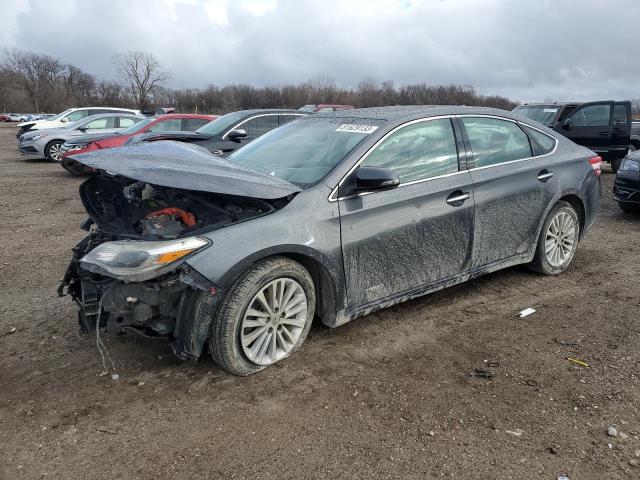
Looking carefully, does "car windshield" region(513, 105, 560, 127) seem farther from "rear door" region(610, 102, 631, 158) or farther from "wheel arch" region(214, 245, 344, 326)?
"wheel arch" region(214, 245, 344, 326)

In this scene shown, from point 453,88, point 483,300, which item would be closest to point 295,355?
point 483,300

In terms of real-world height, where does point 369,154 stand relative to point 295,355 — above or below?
above

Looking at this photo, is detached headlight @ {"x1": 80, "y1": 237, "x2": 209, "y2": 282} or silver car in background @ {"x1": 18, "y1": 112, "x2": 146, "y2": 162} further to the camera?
silver car in background @ {"x1": 18, "y1": 112, "x2": 146, "y2": 162}

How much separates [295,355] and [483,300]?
1.90m

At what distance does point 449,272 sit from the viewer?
161 inches

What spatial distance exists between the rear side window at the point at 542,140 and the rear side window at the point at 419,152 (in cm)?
112

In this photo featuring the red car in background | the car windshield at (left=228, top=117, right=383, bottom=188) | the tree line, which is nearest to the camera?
the car windshield at (left=228, top=117, right=383, bottom=188)

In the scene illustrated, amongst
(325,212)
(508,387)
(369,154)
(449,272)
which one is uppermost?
(369,154)

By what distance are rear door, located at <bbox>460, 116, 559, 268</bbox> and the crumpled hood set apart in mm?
1746

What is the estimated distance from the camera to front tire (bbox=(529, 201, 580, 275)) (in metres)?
4.88

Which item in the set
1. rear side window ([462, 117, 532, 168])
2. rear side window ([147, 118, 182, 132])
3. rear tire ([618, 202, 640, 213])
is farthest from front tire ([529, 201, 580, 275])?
rear side window ([147, 118, 182, 132])

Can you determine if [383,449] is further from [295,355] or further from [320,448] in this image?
[295,355]

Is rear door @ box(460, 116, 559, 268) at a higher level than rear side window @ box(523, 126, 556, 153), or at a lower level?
lower

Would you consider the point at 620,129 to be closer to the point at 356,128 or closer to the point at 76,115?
the point at 356,128
